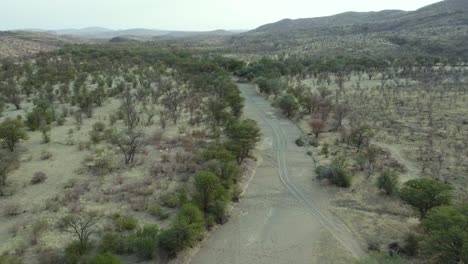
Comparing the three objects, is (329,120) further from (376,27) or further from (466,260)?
(376,27)

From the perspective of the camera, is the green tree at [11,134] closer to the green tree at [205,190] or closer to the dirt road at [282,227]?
the green tree at [205,190]

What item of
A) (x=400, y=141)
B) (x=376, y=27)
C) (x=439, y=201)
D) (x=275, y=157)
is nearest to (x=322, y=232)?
(x=439, y=201)

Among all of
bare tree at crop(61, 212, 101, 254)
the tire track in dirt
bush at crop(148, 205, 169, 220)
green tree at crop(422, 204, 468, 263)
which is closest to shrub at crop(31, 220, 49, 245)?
bare tree at crop(61, 212, 101, 254)

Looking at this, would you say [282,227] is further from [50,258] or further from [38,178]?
[38,178]

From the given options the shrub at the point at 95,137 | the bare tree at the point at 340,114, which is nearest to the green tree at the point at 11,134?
the shrub at the point at 95,137

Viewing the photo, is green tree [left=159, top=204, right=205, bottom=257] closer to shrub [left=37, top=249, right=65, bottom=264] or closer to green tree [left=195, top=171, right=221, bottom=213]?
green tree [left=195, top=171, right=221, bottom=213]
